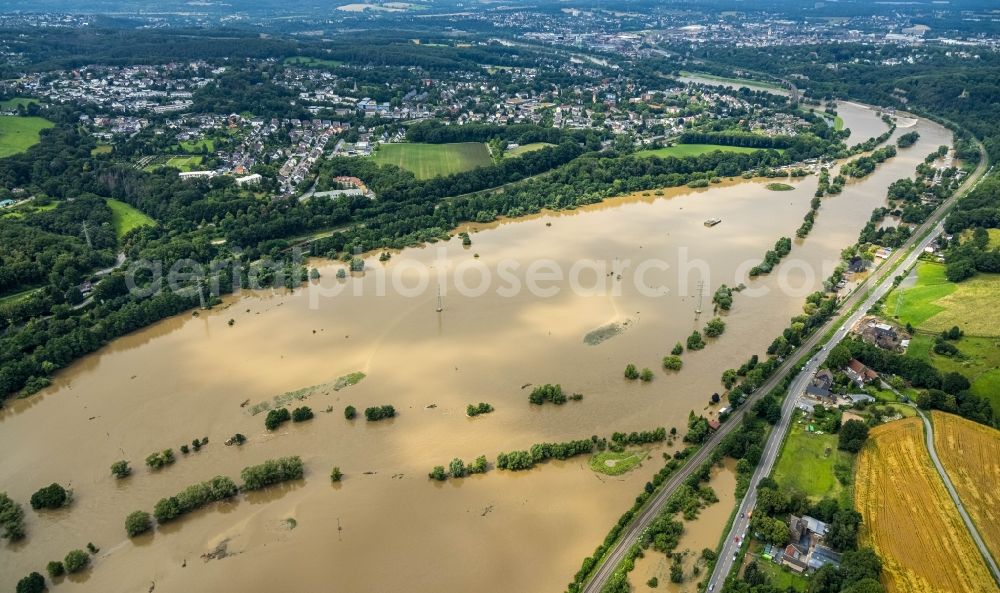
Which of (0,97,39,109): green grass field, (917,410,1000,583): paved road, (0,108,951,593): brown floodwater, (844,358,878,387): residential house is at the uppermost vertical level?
(0,97,39,109): green grass field

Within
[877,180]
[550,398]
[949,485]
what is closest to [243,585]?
[550,398]

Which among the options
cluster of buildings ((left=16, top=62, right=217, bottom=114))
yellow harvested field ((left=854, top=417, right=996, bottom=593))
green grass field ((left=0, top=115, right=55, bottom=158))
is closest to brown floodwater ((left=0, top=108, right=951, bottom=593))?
yellow harvested field ((left=854, top=417, right=996, bottom=593))

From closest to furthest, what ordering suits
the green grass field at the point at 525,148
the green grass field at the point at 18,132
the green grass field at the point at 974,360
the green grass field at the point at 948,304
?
the green grass field at the point at 974,360, the green grass field at the point at 948,304, the green grass field at the point at 18,132, the green grass field at the point at 525,148

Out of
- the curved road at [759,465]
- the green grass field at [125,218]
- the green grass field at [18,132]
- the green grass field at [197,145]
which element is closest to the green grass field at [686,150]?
the curved road at [759,465]

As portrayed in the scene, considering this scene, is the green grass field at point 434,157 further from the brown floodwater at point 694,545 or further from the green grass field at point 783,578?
the green grass field at point 783,578

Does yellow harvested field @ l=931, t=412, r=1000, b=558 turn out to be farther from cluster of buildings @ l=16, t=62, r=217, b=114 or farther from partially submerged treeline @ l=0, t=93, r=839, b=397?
cluster of buildings @ l=16, t=62, r=217, b=114
